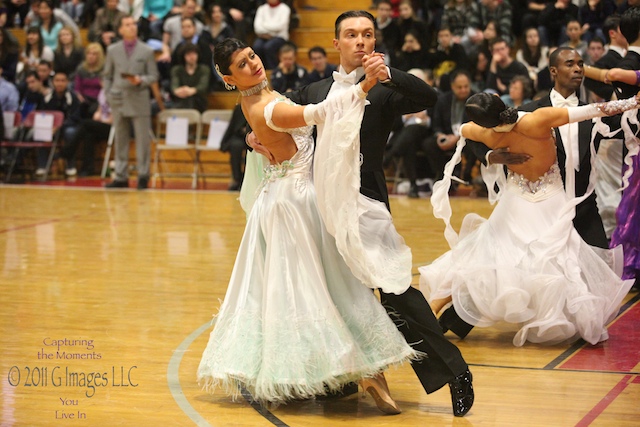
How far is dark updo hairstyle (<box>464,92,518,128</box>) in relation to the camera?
16.0ft

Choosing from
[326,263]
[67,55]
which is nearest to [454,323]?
[326,263]

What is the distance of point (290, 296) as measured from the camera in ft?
13.1

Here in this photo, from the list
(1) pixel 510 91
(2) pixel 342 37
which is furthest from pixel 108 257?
(1) pixel 510 91

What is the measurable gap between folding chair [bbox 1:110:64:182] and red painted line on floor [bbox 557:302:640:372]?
976 cm

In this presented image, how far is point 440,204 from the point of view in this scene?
202 inches

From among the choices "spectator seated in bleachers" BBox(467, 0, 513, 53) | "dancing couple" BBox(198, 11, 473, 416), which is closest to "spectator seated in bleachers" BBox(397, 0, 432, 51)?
"spectator seated in bleachers" BBox(467, 0, 513, 53)

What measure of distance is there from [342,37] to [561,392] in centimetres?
190

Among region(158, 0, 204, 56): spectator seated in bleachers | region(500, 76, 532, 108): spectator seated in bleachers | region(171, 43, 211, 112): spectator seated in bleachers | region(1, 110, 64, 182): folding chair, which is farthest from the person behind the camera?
region(158, 0, 204, 56): spectator seated in bleachers

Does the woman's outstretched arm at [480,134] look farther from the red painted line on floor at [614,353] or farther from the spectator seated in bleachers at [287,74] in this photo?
the spectator seated in bleachers at [287,74]

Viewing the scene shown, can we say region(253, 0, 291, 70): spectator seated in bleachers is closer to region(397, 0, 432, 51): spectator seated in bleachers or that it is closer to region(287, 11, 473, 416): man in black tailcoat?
region(397, 0, 432, 51): spectator seated in bleachers

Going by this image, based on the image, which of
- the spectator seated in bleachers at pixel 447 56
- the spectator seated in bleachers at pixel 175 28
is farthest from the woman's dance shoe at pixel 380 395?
the spectator seated in bleachers at pixel 175 28

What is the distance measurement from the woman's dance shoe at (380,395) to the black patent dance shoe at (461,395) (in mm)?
247

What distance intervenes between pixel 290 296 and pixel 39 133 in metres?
10.3

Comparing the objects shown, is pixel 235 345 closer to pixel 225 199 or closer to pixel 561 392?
pixel 561 392
